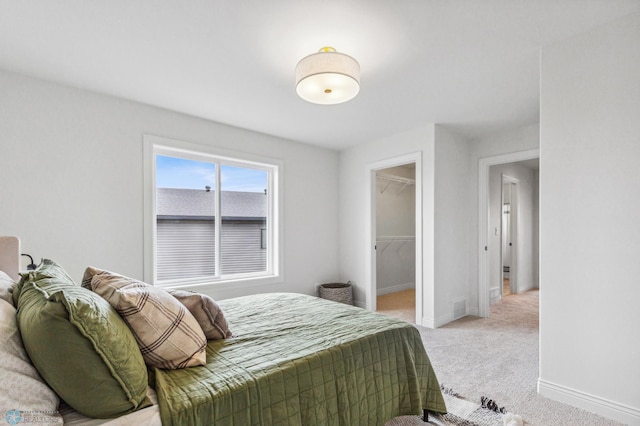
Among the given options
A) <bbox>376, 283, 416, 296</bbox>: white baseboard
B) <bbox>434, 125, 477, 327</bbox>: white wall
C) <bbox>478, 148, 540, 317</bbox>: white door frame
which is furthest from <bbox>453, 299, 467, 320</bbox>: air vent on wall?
<bbox>376, 283, 416, 296</bbox>: white baseboard

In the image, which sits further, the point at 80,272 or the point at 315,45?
the point at 80,272

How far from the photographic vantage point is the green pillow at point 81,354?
943 mm

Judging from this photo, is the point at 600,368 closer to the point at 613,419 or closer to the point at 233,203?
the point at 613,419

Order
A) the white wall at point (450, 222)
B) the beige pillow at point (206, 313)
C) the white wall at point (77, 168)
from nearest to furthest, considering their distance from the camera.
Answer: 1. the beige pillow at point (206, 313)
2. the white wall at point (77, 168)
3. the white wall at point (450, 222)

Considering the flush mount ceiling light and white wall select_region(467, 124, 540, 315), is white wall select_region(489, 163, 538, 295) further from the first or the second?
the flush mount ceiling light

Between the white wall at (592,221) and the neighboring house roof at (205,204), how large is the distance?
316cm

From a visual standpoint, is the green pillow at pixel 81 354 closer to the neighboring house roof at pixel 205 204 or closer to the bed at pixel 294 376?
the bed at pixel 294 376

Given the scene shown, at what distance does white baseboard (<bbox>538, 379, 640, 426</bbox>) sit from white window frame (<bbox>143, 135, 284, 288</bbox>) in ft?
9.81

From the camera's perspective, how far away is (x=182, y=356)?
1.34 meters

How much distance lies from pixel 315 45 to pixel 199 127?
1964mm

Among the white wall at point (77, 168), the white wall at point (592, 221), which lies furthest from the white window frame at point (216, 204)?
the white wall at point (592, 221)

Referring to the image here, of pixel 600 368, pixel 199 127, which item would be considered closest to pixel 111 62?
pixel 199 127
